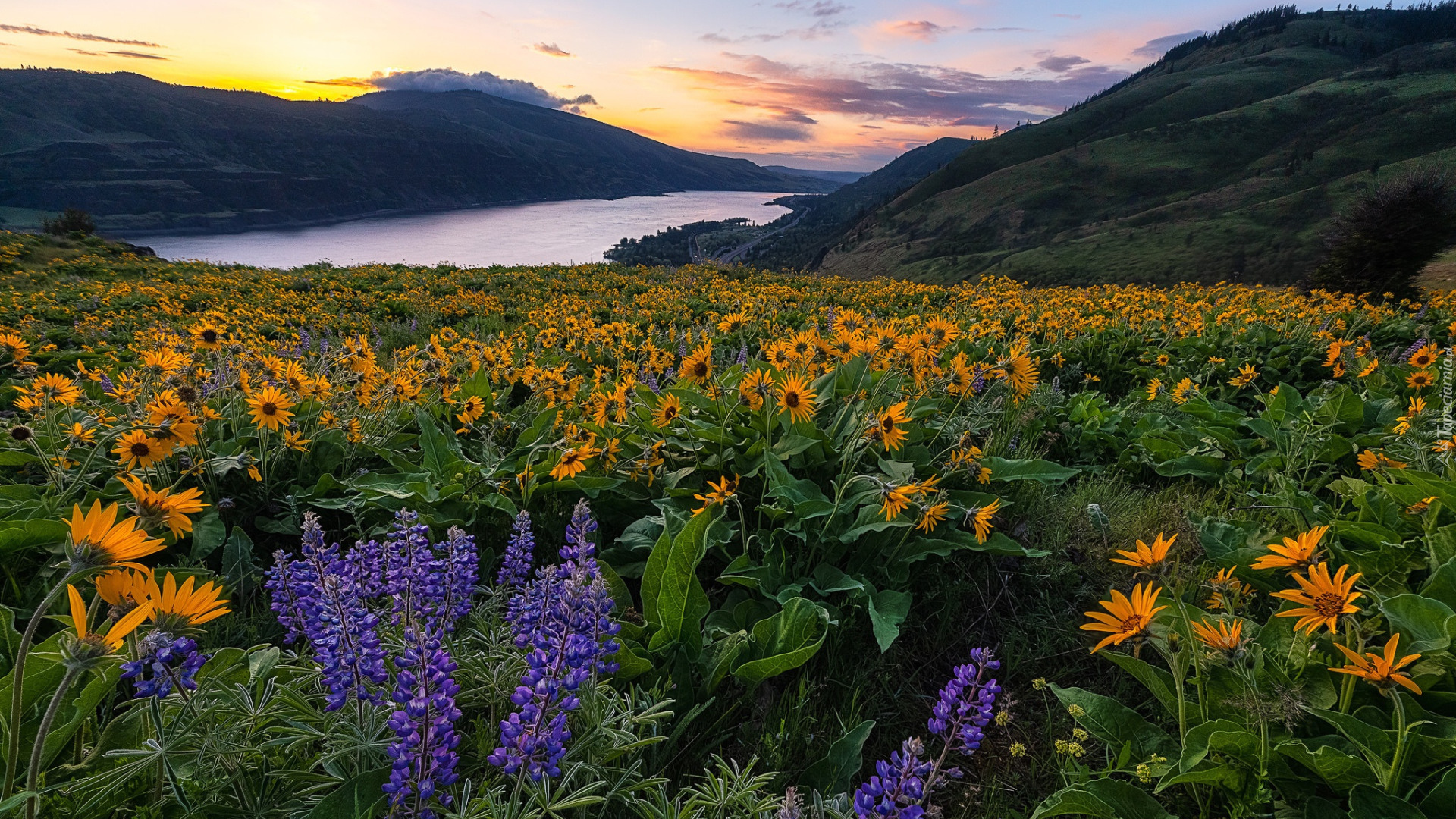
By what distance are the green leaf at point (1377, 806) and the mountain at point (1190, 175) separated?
247 feet

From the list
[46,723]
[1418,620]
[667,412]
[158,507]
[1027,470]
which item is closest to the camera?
[46,723]

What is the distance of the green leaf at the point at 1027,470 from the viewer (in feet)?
9.25

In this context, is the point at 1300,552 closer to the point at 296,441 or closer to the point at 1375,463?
the point at 1375,463

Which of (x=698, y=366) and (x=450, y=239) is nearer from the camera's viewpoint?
(x=698, y=366)

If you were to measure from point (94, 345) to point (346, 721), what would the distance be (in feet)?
26.2

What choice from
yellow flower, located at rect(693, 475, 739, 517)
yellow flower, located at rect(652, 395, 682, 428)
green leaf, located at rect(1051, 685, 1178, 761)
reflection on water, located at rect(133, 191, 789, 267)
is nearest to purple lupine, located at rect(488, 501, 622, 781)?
yellow flower, located at rect(693, 475, 739, 517)

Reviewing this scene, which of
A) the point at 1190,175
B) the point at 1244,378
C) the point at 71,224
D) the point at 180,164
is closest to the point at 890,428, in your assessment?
the point at 1244,378

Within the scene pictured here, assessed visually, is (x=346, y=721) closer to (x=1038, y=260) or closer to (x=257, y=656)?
(x=257, y=656)

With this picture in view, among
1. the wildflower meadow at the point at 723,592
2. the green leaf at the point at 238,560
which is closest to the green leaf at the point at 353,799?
the wildflower meadow at the point at 723,592

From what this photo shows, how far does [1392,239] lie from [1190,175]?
387ft

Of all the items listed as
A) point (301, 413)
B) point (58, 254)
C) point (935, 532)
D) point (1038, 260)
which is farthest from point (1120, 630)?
point (1038, 260)

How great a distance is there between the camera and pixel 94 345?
655 cm

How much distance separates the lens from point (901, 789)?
1139mm

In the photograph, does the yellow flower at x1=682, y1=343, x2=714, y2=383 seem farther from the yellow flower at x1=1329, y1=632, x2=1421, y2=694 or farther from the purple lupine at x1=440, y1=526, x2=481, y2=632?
the yellow flower at x1=1329, y1=632, x2=1421, y2=694
